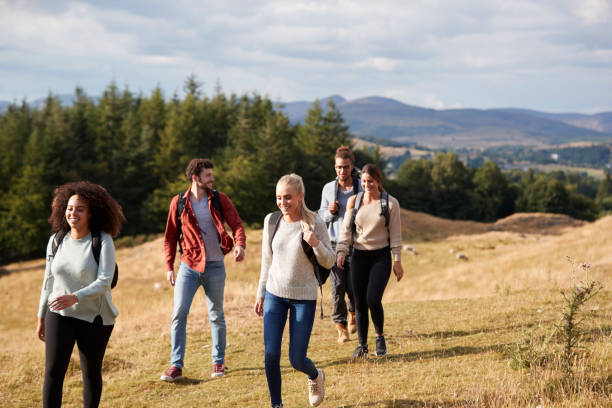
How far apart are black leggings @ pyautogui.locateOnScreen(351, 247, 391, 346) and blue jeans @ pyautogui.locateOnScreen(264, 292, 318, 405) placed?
1.92 metres

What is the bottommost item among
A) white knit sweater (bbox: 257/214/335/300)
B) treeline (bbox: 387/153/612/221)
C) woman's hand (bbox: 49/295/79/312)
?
treeline (bbox: 387/153/612/221)

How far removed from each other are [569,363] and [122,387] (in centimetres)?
576

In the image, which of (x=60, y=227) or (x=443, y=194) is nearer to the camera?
(x=60, y=227)

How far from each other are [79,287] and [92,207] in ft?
2.43

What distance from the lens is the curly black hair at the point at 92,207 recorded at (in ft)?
15.8

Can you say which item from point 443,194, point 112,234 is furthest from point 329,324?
point 443,194

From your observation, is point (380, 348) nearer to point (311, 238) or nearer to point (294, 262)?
point (294, 262)

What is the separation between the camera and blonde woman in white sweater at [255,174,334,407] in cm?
481

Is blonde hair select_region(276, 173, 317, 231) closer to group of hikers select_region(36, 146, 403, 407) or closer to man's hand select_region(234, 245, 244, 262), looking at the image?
group of hikers select_region(36, 146, 403, 407)

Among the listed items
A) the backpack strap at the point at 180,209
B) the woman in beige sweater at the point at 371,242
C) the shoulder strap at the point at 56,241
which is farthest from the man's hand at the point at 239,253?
the shoulder strap at the point at 56,241

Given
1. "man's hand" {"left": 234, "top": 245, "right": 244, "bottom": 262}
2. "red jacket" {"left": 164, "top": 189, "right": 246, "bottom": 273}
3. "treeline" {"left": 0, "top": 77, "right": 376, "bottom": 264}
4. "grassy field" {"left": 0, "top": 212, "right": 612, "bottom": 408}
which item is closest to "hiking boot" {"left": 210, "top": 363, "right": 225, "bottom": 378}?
"grassy field" {"left": 0, "top": 212, "right": 612, "bottom": 408}

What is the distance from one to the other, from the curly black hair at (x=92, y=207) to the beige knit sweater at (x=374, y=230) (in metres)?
2.88

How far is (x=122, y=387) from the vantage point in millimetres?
7320

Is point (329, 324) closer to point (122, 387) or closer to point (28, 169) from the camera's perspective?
point (122, 387)
